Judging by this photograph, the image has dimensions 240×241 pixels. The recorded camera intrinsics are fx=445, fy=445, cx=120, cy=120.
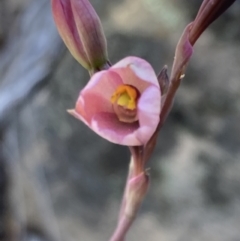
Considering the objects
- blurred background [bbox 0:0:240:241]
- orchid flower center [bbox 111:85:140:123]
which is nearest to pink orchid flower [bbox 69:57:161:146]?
orchid flower center [bbox 111:85:140:123]

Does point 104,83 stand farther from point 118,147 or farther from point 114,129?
point 118,147

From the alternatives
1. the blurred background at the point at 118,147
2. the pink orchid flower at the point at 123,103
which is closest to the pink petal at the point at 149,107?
the pink orchid flower at the point at 123,103

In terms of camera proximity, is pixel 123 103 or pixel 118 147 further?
pixel 118 147

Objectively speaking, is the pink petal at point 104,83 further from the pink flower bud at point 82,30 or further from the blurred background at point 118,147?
the blurred background at point 118,147

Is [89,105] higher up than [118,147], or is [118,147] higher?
[89,105]

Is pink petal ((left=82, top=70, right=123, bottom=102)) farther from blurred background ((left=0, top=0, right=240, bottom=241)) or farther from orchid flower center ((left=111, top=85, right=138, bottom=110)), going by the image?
blurred background ((left=0, top=0, right=240, bottom=241))

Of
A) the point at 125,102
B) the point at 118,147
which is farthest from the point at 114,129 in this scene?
the point at 118,147
